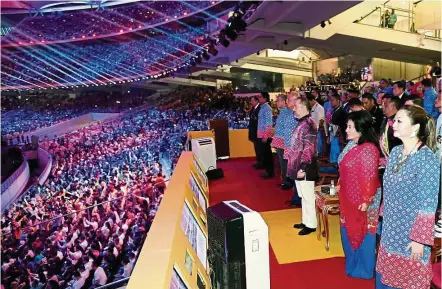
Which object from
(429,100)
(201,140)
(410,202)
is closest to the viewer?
(410,202)

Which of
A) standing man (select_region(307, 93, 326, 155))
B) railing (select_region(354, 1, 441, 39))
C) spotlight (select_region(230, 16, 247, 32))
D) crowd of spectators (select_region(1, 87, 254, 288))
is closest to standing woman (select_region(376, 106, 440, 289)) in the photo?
crowd of spectators (select_region(1, 87, 254, 288))

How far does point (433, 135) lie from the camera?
187 cm

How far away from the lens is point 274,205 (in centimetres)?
473

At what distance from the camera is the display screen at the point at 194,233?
205cm

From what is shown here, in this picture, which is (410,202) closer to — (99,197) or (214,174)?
(214,174)

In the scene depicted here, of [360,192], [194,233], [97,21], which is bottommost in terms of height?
[194,233]

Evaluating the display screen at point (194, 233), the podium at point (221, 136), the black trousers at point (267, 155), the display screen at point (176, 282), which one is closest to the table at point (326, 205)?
the display screen at point (194, 233)

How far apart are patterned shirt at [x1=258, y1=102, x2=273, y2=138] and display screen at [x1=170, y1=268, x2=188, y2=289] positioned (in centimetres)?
434

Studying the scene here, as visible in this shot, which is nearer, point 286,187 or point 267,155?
→ point 286,187

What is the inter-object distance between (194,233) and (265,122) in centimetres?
378

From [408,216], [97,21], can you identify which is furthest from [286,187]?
[97,21]

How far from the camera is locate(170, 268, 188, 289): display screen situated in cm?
142

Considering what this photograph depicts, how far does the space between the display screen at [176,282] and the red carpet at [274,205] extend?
1.39 meters

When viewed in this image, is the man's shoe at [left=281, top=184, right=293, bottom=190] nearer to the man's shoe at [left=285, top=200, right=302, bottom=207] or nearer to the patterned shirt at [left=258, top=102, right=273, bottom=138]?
the man's shoe at [left=285, top=200, right=302, bottom=207]
